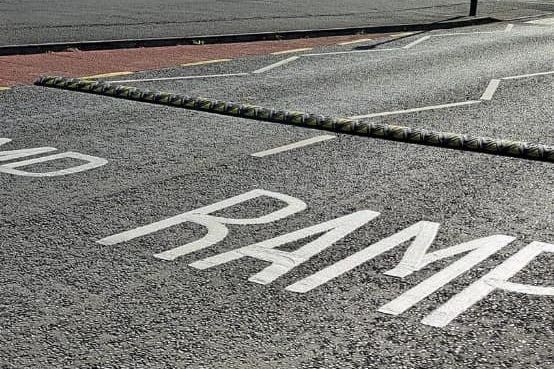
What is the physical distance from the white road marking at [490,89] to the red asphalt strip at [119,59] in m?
4.14

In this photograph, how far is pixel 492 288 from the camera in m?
5.06

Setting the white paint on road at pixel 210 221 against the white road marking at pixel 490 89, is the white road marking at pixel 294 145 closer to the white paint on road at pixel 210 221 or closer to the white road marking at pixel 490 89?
the white paint on road at pixel 210 221

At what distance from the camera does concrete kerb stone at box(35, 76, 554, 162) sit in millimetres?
8250

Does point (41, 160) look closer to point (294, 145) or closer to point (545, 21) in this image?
point (294, 145)

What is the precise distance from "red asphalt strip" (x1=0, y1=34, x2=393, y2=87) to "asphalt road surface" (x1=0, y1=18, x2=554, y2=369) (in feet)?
7.47

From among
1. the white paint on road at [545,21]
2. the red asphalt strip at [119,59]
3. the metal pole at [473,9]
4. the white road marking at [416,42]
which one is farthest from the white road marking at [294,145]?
the metal pole at [473,9]

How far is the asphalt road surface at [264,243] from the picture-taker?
172 inches

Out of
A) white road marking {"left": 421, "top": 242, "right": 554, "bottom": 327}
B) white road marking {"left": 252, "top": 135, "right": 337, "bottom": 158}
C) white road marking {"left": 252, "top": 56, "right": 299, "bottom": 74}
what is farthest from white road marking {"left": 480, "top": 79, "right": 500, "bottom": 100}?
white road marking {"left": 421, "top": 242, "right": 554, "bottom": 327}

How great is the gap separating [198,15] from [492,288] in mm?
16528

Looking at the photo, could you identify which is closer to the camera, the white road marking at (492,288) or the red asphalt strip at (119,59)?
the white road marking at (492,288)

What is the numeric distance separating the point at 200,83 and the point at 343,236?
21.5 feet

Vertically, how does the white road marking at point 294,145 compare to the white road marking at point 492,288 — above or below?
below

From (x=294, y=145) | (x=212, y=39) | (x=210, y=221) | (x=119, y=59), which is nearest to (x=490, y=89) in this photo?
(x=294, y=145)

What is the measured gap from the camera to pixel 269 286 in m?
5.01
